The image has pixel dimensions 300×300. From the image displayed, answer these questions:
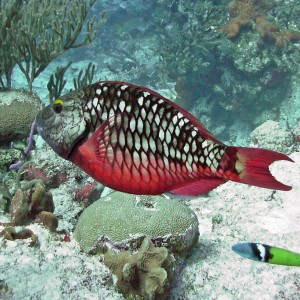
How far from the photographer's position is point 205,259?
13.3ft

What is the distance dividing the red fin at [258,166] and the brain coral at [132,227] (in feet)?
7.79

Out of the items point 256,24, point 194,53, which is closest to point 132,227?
point 194,53

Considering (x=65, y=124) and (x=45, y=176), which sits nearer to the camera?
(x=65, y=124)

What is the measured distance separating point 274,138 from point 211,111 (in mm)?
5246

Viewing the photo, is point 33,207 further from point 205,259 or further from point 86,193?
point 205,259

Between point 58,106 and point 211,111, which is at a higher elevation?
point 58,106

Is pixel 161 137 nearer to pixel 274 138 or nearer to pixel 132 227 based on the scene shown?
→ pixel 132 227

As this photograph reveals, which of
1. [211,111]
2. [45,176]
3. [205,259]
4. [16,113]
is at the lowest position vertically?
[211,111]

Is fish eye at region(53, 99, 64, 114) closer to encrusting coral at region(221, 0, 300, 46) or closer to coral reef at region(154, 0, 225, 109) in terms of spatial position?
coral reef at region(154, 0, 225, 109)

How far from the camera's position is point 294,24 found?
42.1 ft

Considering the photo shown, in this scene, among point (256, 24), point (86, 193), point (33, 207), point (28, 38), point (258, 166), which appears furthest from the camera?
point (256, 24)

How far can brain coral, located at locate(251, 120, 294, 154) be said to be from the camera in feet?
23.3

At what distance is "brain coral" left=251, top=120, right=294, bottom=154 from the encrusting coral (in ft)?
17.8

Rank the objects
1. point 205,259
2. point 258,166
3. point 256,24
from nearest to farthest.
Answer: point 258,166 < point 205,259 < point 256,24
